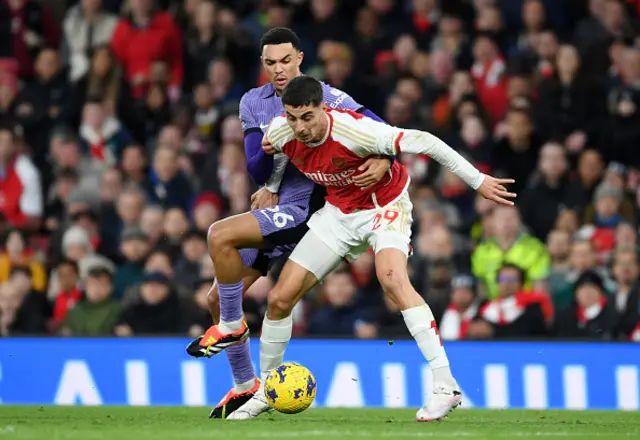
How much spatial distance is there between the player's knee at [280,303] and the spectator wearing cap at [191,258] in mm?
4090

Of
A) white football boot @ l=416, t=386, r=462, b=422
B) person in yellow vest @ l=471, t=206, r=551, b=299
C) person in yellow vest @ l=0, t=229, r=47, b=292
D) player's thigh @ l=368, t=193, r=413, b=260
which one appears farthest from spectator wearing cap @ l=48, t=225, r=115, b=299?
white football boot @ l=416, t=386, r=462, b=422

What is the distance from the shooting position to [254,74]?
15.1 metres

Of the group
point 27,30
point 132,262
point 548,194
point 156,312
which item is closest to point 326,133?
point 156,312

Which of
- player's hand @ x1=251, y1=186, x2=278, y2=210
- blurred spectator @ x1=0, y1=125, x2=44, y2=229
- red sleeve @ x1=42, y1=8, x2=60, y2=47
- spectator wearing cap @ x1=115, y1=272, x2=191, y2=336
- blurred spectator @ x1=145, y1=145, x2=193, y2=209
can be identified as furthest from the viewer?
red sleeve @ x1=42, y1=8, x2=60, y2=47

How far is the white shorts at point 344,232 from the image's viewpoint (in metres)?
8.76

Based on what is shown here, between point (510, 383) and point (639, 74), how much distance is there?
3716 mm

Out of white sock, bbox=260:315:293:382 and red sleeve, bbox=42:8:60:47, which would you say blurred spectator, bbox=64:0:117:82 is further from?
white sock, bbox=260:315:293:382

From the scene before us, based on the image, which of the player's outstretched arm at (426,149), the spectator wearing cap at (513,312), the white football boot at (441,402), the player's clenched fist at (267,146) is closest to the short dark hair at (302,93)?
the player's outstretched arm at (426,149)

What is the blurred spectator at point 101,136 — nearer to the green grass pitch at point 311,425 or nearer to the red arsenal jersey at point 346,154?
the green grass pitch at point 311,425

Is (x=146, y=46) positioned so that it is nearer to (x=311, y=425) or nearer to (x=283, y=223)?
(x=283, y=223)

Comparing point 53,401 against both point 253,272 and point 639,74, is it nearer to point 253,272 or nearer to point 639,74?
point 253,272

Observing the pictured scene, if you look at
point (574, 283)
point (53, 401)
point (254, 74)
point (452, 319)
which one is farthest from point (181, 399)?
point (254, 74)

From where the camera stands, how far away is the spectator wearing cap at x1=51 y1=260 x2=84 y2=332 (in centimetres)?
1320

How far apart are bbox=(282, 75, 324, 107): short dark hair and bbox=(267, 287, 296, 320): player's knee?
1.29 m
